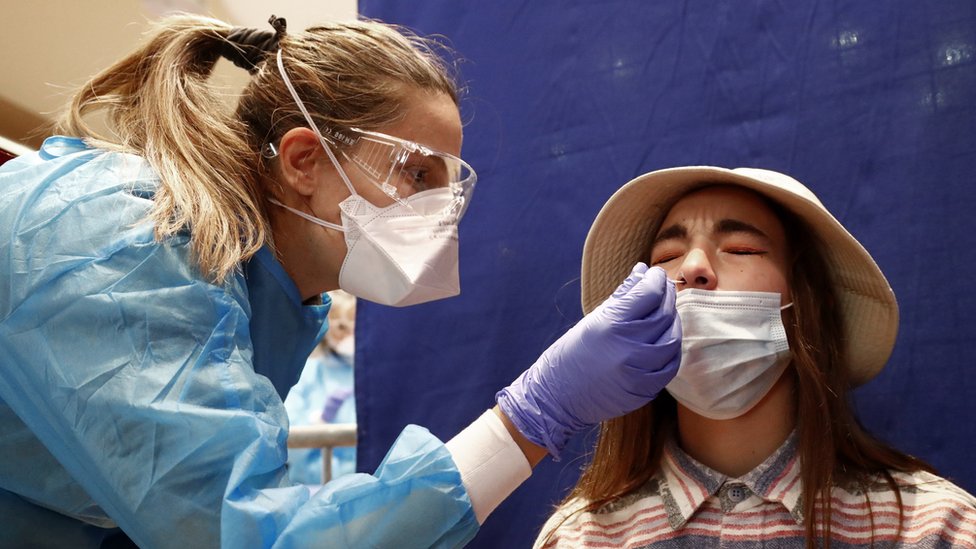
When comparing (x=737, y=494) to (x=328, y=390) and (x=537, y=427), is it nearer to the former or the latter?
(x=537, y=427)

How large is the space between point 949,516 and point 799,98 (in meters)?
0.85

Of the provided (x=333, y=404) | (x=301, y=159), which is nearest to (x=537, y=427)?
(x=301, y=159)

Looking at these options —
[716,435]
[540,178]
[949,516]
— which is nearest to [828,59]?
[540,178]

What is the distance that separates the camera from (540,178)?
2.10 metres

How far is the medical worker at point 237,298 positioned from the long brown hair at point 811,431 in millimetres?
308

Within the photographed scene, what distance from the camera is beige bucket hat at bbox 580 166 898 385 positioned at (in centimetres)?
156

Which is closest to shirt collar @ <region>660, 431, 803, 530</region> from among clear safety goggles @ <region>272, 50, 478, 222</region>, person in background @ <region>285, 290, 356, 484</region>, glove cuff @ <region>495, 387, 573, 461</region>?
glove cuff @ <region>495, 387, 573, 461</region>

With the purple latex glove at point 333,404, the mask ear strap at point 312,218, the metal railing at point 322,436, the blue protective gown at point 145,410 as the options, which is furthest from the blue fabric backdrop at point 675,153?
the purple latex glove at point 333,404

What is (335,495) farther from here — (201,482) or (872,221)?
(872,221)

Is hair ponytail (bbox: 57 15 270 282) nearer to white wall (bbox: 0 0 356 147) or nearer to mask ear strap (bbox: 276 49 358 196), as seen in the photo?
mask ear strap (bbox: 276 49 358 196)

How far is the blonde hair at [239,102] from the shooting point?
1.43 meters

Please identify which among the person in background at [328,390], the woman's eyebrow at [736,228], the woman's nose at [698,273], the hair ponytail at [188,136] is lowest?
the person in background at [328,390]

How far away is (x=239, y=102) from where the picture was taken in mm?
1650

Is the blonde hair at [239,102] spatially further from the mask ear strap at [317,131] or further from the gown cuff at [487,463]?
the gown cuff at [487,463]
